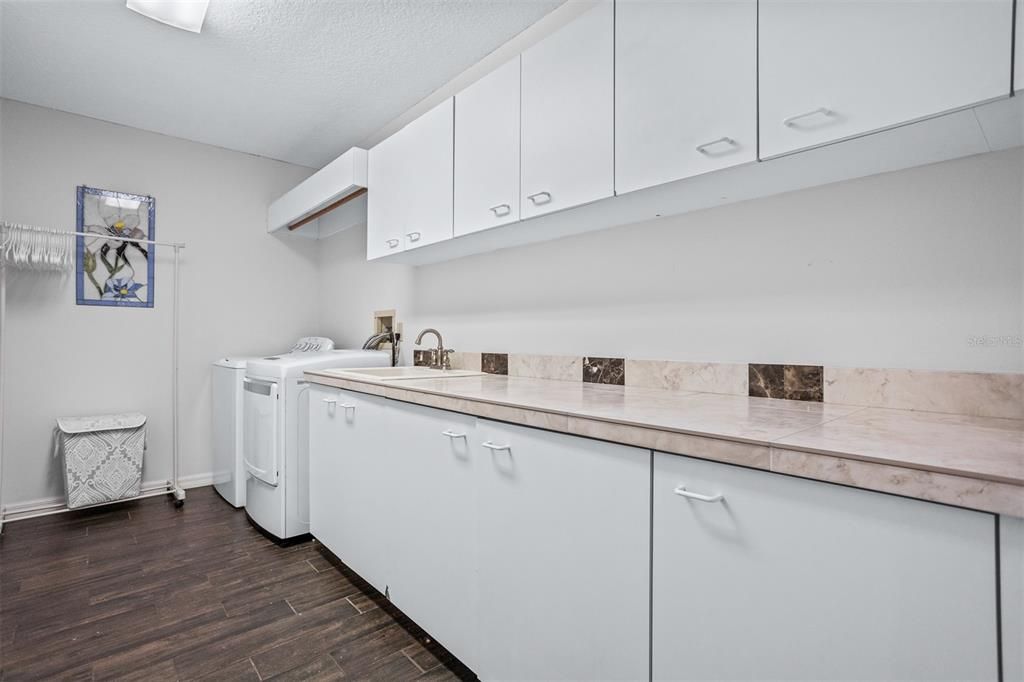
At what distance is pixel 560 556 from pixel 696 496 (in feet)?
1.36

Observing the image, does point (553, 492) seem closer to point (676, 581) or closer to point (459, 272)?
point (676, 581)

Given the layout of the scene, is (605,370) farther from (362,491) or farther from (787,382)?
(362,491)

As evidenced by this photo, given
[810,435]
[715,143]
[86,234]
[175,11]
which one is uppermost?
[175,11]

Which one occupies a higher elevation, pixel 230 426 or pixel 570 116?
pixel 570 116

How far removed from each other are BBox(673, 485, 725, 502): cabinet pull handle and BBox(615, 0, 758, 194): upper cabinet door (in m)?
0.78

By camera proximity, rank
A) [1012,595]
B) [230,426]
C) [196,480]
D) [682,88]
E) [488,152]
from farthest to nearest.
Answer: [196,480] → [230,426] → [488,152] → [682,88] → [1012,595]

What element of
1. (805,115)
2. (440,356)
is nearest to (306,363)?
(440,356)

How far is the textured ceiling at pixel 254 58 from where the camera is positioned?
2082 mm

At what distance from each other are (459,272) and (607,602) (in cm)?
189

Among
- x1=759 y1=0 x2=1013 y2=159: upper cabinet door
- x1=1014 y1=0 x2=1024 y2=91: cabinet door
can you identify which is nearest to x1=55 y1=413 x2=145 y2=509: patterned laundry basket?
x1=759 y1=0 x2=1013 y2=159: upper cabinet door

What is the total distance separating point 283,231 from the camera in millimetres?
3865

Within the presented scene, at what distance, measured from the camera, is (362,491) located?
1.91 meters

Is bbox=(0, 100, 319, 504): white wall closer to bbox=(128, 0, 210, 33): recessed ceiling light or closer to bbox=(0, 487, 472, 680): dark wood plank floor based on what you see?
bbox=(0, 487, 472, 680): dark wood plank floor

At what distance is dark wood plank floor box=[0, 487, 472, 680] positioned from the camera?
152 centimetres
